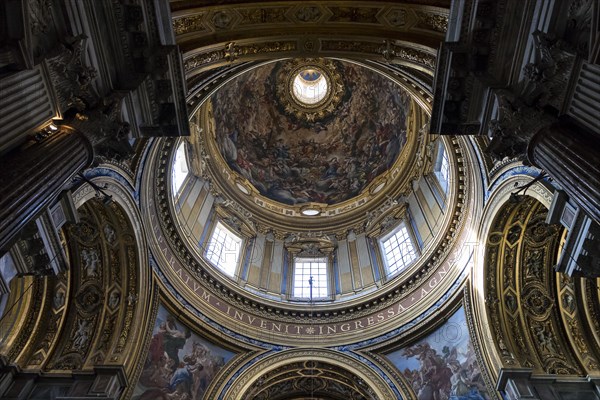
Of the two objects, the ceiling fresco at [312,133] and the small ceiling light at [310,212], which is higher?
the ceiling fresco at [312,133]

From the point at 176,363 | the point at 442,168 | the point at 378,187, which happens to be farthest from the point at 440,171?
the point at 176,363

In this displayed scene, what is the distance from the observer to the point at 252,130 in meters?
26.5

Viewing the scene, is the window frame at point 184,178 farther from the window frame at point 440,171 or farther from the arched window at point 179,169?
the window frame at point 440,171

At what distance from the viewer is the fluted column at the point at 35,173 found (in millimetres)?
5457

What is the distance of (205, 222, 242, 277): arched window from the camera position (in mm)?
19000

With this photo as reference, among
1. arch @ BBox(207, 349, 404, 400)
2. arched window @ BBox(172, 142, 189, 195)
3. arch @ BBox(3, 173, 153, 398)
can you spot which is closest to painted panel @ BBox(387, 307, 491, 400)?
arch @ BBox(207, 349, 404, 400)

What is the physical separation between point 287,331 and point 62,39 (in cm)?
1296

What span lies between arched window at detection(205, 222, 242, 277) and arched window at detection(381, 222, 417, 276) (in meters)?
6.81

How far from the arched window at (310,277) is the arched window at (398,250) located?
9.73 feet

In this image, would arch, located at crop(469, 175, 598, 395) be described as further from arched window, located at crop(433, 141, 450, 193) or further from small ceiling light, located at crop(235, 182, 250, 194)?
small ceiling light, located at crop(235, 182, 250, 194)

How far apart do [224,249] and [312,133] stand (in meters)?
11.1

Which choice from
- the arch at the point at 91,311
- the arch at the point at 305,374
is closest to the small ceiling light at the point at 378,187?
the arch at the point at 305,374

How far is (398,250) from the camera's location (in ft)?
64.2

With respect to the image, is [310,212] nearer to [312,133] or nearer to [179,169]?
[312,133]
